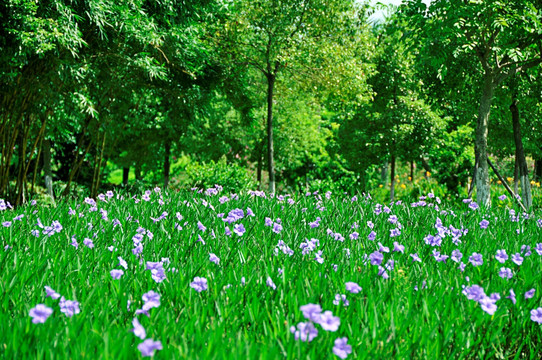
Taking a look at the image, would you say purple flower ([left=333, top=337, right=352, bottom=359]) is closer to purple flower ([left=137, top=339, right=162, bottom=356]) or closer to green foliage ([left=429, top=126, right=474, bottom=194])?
purple flower ([left=137, top=339, right=162, bottom=356])

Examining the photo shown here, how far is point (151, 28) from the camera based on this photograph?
7.76m

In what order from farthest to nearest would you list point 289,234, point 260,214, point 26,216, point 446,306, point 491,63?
point 491,63 → point 260,214 → point 26,216 → point 289,234 → point 446,306

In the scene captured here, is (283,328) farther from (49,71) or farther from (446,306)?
(49,71)

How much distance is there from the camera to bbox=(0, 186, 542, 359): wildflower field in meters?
1.67

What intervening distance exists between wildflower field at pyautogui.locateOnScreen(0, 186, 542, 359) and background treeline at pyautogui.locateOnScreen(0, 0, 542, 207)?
13.4ft

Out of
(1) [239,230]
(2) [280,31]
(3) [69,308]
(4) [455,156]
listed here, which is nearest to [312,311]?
(3) [69,308]

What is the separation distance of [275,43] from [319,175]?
9.25m

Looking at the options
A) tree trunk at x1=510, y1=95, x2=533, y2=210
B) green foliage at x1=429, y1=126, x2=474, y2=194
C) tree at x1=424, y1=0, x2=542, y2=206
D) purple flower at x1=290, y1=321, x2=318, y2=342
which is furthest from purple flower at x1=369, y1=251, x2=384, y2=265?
green foliage at x1=429, y1=126, x2=474, y2=194

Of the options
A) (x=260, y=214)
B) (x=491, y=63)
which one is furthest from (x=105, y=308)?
(x=491, y=63)

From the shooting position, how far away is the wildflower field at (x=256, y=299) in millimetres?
1668

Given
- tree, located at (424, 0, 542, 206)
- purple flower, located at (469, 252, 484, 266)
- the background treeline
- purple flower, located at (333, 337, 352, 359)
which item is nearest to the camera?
purple flower, located at (333, 337, 352, 359)

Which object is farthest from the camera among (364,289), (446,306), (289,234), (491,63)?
(491,63)

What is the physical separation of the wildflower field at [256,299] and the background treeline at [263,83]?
13.4 ft

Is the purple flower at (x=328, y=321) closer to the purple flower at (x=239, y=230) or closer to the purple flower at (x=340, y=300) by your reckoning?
the purple flower at (x=340, y=300)
